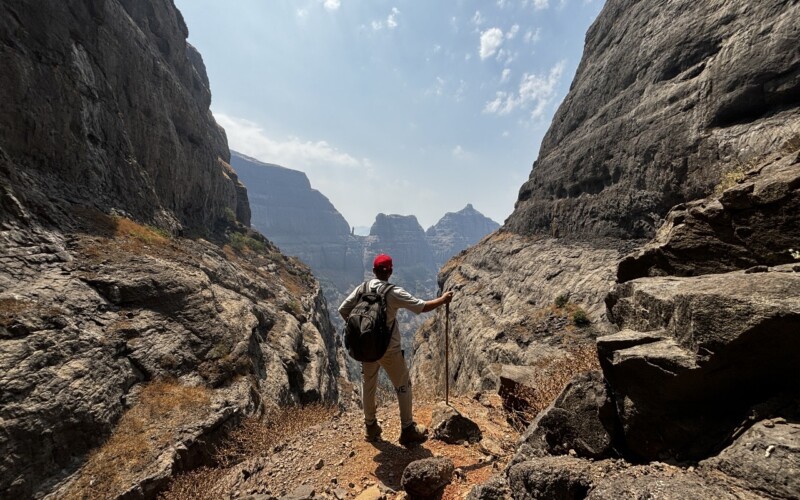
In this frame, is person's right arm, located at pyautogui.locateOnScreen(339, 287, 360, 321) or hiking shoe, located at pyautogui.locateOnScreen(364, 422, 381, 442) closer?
person's right arm, located at pyautogui.locateOnScreen(339, 287, 360, 321)

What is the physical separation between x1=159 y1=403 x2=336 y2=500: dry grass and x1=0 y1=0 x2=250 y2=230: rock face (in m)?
12.0

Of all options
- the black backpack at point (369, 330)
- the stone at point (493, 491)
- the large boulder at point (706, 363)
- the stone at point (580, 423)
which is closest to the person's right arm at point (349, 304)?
the black backpack at point (369, 330)

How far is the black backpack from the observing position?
5.37 m

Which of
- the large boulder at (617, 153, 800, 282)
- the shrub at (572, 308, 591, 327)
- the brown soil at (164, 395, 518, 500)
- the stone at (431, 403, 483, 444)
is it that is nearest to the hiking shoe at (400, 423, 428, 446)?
the brown soil at (164, 395, 518, 500)

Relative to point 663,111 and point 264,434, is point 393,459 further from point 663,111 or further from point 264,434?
point 663,111

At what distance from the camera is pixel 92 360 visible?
29.6 feet

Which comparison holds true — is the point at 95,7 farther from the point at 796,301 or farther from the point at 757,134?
the point at 757,134

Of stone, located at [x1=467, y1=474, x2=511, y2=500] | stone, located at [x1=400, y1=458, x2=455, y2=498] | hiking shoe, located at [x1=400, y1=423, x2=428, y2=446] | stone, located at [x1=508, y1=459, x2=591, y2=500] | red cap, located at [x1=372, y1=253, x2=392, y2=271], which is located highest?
red cap, located at [x1=372, y1=253, x2=392, y2=271]

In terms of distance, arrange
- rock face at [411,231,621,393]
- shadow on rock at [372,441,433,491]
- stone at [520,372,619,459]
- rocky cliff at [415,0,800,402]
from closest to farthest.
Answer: stone at [520,372,619,459], shadow on rock at [372,441,433,491], rocky cliff at [415,0,800,402], rock face at [411,231,621,393]

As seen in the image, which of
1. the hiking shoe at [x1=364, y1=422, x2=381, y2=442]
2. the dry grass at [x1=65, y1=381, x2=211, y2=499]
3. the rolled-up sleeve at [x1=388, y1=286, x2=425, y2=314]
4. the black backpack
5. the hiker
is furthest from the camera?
the dry grass at [x1=65, y1=381, x2=211, y2=499]

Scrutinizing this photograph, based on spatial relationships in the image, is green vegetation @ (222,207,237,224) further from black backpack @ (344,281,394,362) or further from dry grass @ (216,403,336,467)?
black backpack @ (344,281,394,362)

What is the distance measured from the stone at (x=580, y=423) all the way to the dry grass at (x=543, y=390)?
2343 mm

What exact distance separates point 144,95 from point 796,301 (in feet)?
141

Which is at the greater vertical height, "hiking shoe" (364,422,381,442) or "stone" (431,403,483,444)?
"stone" (431,403,483,444)
